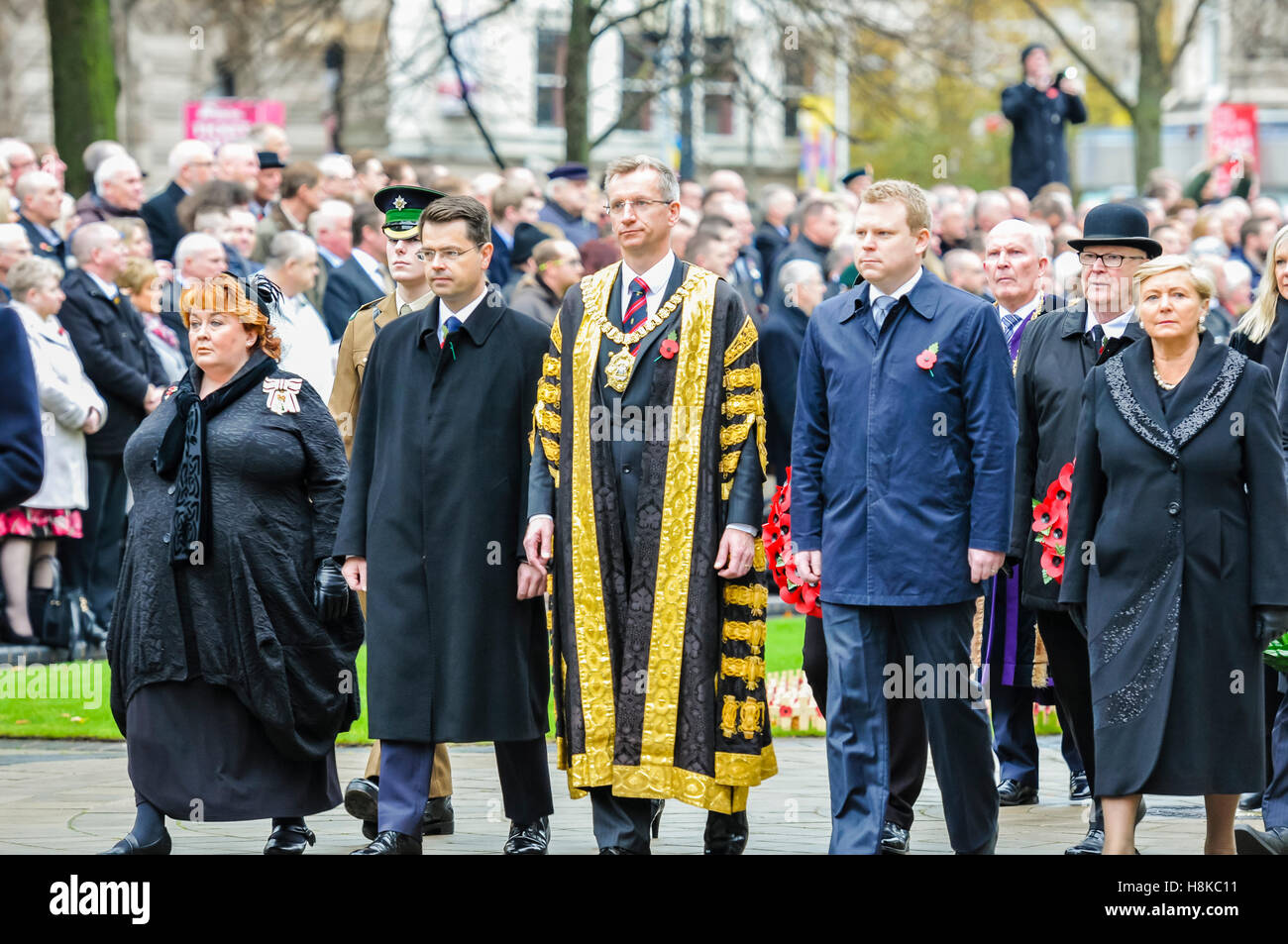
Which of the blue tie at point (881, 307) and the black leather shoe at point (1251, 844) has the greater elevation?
the blue tie at point (881, 307)

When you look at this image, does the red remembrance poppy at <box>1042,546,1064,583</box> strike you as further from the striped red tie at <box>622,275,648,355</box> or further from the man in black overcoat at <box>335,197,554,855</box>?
the man in black overcoat at <box>335,197,554,855</box>

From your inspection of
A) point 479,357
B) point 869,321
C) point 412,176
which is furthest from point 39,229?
point 869,321

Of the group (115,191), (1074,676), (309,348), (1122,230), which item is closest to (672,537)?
(1074,676)

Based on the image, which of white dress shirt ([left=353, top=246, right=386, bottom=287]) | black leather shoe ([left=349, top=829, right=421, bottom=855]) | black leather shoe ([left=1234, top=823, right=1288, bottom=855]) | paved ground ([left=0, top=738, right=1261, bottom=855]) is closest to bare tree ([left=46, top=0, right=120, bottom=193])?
white dress shirt ([left=353, top=246, right=386, bottom=287])

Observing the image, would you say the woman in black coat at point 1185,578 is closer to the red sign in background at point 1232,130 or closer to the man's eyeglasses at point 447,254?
the man's eyeglasses at point 447,254

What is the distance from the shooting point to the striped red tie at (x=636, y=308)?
307 inches

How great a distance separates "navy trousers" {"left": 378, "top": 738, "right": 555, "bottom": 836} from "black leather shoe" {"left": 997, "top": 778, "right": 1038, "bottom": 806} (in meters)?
2.27

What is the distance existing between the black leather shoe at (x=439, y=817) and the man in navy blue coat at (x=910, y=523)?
1.76 m

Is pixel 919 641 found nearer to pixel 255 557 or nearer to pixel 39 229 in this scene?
pixel 255 557

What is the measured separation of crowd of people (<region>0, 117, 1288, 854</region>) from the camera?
735 cm

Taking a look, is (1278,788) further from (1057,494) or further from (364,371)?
(364,371)

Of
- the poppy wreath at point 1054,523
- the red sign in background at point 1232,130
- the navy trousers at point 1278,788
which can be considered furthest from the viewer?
the red sign in background at point 1232,130

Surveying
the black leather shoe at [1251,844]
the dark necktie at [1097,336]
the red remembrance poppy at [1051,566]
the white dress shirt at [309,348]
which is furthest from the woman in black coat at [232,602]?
the black leather shoe at [1251,844]
